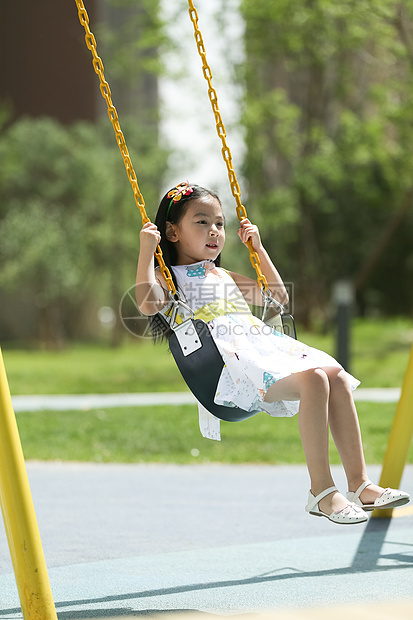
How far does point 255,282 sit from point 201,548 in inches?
54.7

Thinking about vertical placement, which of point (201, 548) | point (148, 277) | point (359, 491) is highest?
point (148, 277)

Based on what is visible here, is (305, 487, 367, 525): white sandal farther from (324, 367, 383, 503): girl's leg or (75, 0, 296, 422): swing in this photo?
(75, 0, 296, 422): swing

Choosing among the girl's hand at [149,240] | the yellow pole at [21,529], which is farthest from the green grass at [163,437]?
the yellow pole at [21,529]

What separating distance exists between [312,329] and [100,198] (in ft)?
23.7

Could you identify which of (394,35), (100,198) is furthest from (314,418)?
(100,198)

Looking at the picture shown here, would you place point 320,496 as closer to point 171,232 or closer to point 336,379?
point 336,379

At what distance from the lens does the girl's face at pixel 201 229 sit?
3547mm

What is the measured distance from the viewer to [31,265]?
2245 cm

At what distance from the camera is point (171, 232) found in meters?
3.63

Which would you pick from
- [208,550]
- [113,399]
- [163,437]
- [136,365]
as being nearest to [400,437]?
[208,550]

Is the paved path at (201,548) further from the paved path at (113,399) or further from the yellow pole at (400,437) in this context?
the paved path at (113,399)

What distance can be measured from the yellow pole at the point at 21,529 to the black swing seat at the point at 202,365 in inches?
28.9

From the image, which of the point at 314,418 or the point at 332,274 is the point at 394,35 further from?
the point at 314,418

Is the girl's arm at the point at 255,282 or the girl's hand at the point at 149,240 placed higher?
the girl's hand at the point at 149,240
